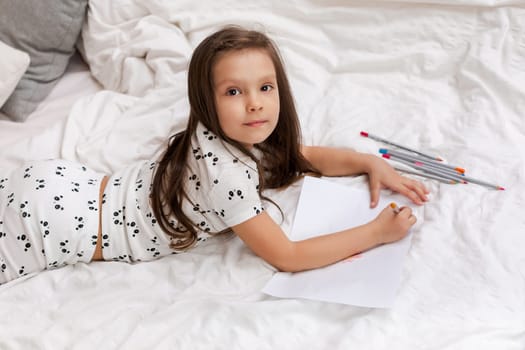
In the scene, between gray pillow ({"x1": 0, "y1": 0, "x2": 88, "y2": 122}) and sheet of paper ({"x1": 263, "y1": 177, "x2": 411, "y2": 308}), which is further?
gray pillow ({"x1": 0, "y1": 0, "x2": 88, "y2": 122})

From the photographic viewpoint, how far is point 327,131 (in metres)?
1.30

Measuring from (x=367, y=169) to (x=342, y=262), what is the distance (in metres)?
0.22

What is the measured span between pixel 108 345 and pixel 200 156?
0.35 metres

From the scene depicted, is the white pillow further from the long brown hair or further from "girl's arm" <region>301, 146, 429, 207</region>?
"girl's arm" <region>301, 146, 429, 207</region>

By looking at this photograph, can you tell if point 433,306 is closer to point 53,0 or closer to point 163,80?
point 163,80

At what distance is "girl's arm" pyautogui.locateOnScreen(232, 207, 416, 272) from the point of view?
102 cm

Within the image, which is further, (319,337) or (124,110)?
(124,110)

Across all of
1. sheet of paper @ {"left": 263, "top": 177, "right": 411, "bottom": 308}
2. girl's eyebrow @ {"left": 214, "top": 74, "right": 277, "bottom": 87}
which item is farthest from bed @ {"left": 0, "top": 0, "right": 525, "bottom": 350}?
girl's eyebrow @ {"left": 214, "top": 74, "right": 277, "bottom": 87}

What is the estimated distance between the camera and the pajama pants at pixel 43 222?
1.07 metres

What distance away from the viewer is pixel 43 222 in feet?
3.51

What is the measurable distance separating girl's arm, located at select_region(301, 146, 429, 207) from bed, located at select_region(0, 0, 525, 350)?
0.04 m

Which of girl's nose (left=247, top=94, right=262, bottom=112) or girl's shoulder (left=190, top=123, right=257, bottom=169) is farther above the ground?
girl's nose (left=247, top=94, right=262, bottom=112)

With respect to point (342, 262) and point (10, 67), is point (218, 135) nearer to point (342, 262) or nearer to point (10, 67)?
point (342, 262)

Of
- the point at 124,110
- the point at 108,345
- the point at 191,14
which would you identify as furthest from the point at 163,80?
the point at 108,345
